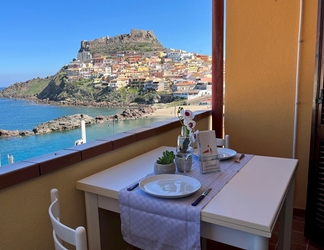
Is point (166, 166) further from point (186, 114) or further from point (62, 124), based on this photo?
point (62, 124)

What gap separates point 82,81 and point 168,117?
1.19 metres

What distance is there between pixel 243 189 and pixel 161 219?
1.24ft

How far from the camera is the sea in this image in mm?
1633

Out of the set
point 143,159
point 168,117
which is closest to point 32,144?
point 143,159

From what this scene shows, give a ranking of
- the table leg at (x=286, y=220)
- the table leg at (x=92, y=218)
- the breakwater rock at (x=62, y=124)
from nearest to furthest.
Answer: the table leg at (x=92, y=218)
the table leg at (x=286, y=220)
the breakwater rock at (x=62, y=124)

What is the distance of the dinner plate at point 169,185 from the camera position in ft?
3.26

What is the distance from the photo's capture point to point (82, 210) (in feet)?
4.26

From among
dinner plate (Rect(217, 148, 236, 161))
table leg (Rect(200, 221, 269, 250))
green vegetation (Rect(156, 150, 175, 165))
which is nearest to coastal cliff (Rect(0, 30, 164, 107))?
dinner plate (Rect(217, 148, 236, 161))

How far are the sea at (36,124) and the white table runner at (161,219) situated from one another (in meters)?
0.63

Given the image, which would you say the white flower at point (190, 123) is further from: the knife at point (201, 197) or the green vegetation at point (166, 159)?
the knife at point (201, 197)

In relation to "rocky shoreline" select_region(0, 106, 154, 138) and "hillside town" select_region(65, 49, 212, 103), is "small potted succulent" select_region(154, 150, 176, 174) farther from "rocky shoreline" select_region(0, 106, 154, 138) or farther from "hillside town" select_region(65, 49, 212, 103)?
"hillside town" select_region(65, 49, 212, 103)

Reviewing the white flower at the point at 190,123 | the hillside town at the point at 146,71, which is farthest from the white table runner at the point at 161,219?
the hillside town at the point at 146,71

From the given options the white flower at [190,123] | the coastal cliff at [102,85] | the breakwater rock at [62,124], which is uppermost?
the coastal cliff at [102,85]

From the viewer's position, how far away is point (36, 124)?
2232mm
